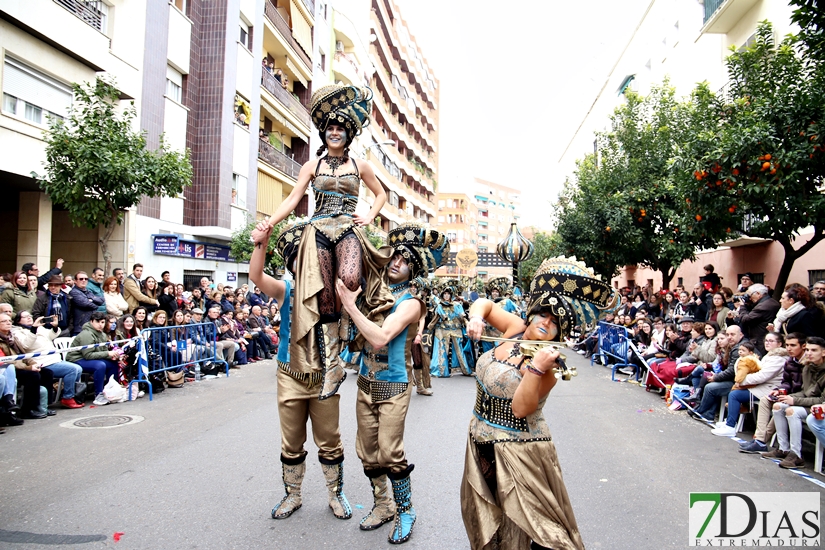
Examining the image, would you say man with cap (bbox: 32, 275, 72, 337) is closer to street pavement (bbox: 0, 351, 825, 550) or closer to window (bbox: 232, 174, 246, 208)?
street pavement (bbox: 0, 351, 825, 550)

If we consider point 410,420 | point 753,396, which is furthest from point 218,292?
point 753,396

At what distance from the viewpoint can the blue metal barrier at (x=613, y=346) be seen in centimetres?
1268

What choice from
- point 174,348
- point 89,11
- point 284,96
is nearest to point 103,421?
point 174,348

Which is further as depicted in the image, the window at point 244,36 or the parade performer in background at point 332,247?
the window at point 244,36

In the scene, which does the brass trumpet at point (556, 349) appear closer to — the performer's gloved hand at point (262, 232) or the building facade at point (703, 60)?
the performer's gloved hand at point (262, 232)

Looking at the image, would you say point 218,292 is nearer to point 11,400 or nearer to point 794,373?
point 11,400

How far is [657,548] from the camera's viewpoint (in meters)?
3.70

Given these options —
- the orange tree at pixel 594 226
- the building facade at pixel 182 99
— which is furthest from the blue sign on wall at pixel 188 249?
the orange tree at pixel 594 226

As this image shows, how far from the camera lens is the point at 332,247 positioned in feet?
12.8

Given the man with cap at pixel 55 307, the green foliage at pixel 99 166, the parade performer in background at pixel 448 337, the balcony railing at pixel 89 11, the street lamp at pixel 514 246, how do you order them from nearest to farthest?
the man with cap at pixel 55 307
the green foliage at pixel 99 166
the parade performer in background at pixel 448 337
the balcony railing at pixel 89 11
the street lamp at pixel 514 246

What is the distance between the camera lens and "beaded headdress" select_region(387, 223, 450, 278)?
13.6ft

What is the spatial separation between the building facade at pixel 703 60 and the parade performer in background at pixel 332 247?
9302mm

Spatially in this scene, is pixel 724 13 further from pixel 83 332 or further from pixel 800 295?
pixel 83 332

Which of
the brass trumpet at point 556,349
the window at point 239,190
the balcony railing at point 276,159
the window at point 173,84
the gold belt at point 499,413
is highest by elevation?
the window at point 173,84
